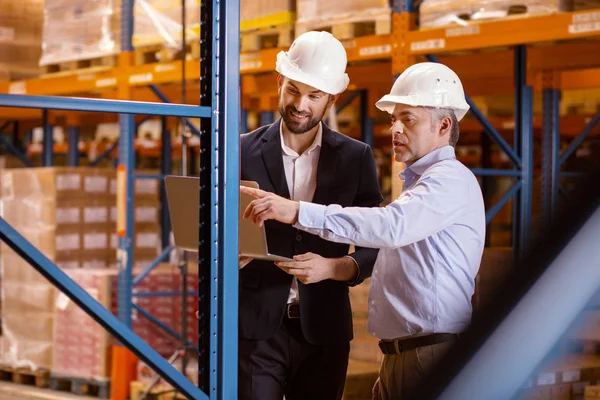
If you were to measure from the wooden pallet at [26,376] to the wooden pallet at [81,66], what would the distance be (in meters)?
2.98

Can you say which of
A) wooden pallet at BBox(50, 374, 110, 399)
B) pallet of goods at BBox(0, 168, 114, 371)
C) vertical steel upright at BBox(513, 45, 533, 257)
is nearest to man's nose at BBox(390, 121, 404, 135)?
vertical steel upright at BBox(513, 45, 533, 257)

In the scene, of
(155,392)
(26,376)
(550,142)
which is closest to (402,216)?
(550,142)

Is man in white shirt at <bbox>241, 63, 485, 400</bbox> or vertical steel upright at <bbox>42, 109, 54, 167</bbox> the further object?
vertical steel upright at <bbox>42, 109, 54, 167</bbox>

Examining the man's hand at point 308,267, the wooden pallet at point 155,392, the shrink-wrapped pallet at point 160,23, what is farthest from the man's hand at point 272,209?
the shrink-wrapped pallet at point 160,23

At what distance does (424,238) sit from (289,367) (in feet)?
2.95

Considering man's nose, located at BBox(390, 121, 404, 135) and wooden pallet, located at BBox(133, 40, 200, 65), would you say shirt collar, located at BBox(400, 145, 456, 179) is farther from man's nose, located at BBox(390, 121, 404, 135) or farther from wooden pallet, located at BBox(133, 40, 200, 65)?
wooden pallet, located at BBox(133, 40, 200, 65)

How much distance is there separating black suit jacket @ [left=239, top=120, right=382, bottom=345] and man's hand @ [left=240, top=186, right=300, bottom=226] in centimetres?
46

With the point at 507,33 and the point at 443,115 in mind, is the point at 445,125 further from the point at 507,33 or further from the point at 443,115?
the point at 507,33

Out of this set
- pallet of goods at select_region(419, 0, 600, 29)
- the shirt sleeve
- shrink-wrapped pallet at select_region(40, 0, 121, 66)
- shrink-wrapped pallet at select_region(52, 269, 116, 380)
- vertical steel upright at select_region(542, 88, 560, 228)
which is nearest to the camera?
the shirt sleeve

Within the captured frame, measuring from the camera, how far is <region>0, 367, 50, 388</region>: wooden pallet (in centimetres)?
920

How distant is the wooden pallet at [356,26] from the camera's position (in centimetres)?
637

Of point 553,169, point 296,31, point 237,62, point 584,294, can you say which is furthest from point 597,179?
point 553,169

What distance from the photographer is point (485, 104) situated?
36.4 feet

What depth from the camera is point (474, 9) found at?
595 centimetres
